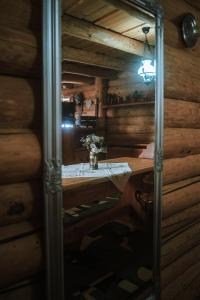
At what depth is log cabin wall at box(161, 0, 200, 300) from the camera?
182cm

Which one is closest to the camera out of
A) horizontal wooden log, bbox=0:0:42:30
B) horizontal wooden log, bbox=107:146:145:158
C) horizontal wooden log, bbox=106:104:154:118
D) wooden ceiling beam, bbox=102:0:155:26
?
horizontal wooden log, bbox=0:0:42:30

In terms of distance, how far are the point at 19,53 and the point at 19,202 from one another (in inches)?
22.4

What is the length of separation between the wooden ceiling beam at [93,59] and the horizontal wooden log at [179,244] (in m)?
2.11

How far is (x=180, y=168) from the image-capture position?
76.9 inches

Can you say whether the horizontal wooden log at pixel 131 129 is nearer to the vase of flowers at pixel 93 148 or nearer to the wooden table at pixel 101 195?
the wooden table at pixel 101 195

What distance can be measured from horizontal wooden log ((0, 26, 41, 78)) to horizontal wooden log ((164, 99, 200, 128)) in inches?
40.5

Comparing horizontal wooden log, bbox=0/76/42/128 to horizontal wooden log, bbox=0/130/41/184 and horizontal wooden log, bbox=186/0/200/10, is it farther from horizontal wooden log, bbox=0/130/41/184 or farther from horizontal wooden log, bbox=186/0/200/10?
horizontal wooden log, bbox=186/0/200/10

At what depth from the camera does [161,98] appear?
1652mm

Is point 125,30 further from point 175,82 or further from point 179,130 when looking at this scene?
point 179,130

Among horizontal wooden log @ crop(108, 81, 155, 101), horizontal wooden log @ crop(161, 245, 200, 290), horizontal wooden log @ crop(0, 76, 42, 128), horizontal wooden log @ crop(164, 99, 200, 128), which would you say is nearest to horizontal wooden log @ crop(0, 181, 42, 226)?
horizontal wooden log @ crop(0, 76, 42, 128)

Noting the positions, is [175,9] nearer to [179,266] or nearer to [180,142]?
[180,142]

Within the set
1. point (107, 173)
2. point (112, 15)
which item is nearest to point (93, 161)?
point (107, 173)

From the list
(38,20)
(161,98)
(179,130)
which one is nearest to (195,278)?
(179,130)

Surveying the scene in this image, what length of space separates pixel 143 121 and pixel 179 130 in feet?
4.16
